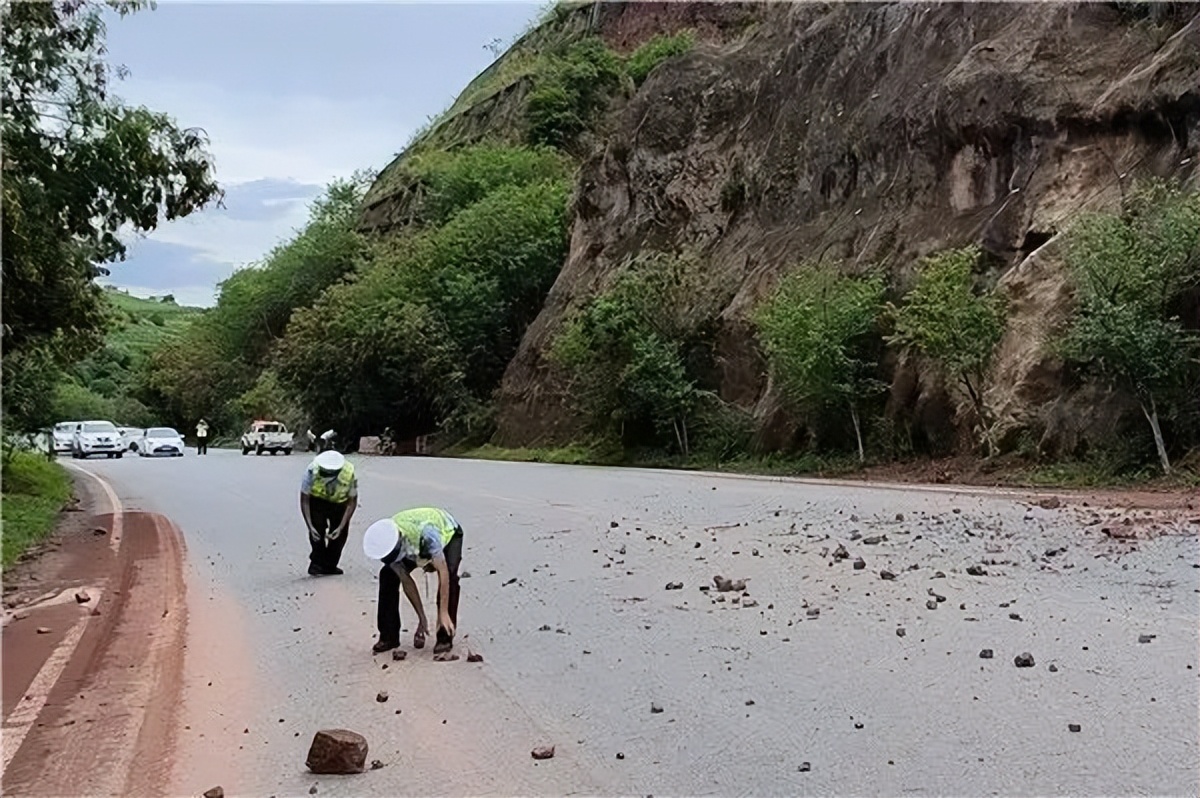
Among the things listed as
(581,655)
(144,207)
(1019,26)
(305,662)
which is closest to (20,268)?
(144,207)

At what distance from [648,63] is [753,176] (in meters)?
29.9

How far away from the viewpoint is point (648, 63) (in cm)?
6512

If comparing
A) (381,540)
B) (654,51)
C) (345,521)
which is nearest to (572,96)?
(654,51)

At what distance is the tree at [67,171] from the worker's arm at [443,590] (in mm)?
9533

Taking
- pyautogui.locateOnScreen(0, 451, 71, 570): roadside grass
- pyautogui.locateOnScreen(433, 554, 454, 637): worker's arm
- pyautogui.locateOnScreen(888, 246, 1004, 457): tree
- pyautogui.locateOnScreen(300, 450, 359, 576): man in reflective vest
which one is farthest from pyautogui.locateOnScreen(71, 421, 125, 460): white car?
pyautogui.locateOnScreen(433, 554, 454, 637): worker's arm

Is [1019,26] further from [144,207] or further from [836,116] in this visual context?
[144,207]

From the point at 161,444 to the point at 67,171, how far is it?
3560 cm

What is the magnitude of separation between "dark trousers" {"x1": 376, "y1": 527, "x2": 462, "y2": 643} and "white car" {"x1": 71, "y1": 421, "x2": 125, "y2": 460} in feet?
157

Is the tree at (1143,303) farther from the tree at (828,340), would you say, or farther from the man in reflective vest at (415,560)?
the man in reflective vest at (415,560)

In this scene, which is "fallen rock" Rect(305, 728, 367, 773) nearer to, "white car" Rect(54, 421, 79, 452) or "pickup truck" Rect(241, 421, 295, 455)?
"pickup truck" Rect(241, 421, 295, 455)

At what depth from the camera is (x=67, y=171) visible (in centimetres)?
1792

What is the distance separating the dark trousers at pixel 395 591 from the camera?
318 inches

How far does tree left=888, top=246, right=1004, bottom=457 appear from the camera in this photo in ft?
74.5

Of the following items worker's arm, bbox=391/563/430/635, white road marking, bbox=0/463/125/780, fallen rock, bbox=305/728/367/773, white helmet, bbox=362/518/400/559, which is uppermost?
white helmet, bbox=362/518/400/559
